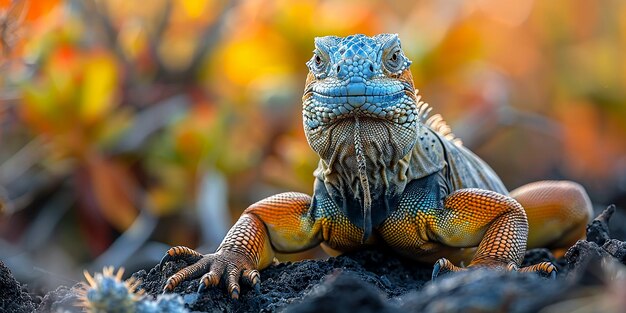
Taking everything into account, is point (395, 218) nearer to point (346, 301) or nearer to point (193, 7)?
point (346, 301)

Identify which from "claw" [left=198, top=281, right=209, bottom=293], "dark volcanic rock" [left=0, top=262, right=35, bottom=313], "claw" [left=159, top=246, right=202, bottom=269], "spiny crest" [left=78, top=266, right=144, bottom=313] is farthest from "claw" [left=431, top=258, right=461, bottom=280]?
"dark volcanic rock" [left=0, top=262, right=35, bottom=313]

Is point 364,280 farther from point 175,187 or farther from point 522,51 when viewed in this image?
point 522,51

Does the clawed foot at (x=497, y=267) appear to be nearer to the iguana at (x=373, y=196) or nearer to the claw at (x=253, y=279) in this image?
the iguana at (x=373, y=196)

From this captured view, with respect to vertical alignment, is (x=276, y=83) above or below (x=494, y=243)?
above

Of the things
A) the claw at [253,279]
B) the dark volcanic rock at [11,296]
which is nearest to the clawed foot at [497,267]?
the claw at [253,279]

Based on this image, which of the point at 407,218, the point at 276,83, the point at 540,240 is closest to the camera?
the point at 407,218

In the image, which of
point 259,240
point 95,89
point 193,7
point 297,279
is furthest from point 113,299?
point 193,7

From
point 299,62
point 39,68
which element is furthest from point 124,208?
point 299,62
